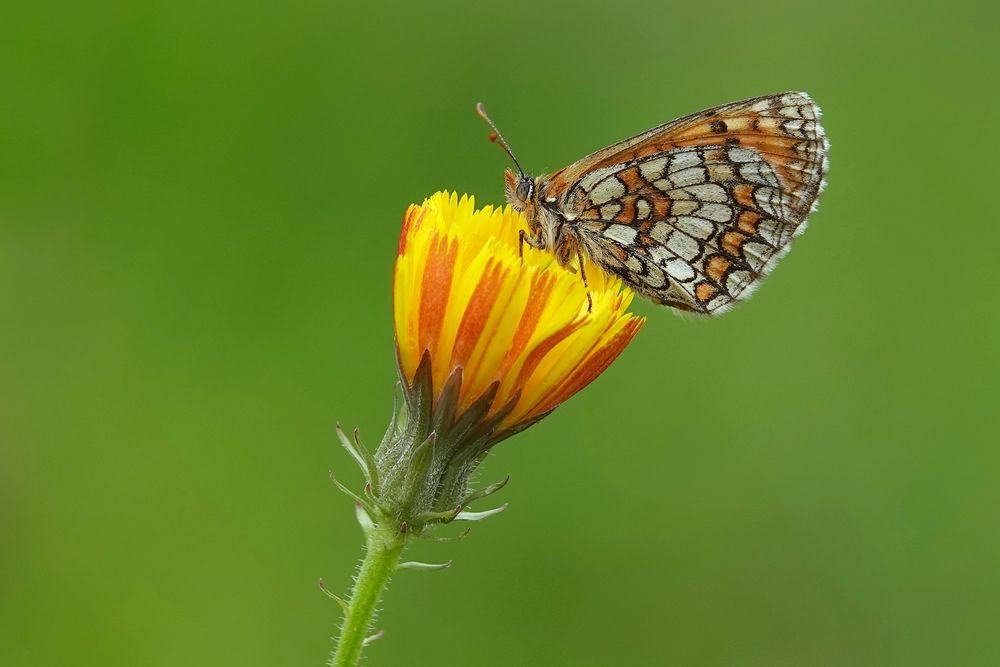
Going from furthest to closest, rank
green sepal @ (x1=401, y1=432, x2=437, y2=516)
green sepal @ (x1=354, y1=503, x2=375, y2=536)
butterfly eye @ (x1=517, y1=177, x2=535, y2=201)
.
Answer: butterfly eye @ (x1=517, y1=177, x2=535, y2=201) < green sepal @ (x1=401, y1=432, x2=437, y2=516) < green sepal @ (x1=354, y1=503, x2=375, y2=536)

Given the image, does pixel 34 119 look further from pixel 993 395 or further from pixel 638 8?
pixel 993 395

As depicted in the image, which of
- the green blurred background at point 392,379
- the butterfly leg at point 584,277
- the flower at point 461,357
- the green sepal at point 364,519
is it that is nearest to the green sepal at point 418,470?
the flower at point 461,357

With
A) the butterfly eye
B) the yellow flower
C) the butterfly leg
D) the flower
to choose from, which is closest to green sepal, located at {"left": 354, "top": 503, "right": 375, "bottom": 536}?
the flower

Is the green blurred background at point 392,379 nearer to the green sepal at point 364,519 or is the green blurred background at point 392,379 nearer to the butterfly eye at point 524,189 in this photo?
the butterfly eye at point 524,189

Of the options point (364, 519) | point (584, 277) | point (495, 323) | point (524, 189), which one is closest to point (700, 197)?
point (524, 189)

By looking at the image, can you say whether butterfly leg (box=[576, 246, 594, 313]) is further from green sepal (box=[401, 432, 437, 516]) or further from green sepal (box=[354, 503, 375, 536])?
green sepal (box=[354, 503, 375, 536])

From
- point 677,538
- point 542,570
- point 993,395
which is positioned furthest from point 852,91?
point 542,570

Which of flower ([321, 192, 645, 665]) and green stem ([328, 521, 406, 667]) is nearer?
green stem ([328, 521, 406, 667])

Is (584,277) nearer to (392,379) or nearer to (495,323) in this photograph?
(495,323)
